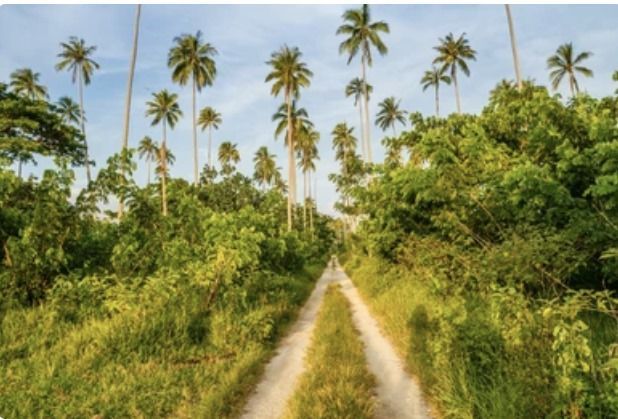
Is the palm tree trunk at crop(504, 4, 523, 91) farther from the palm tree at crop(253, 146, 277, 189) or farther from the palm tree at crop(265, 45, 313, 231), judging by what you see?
the palm tree at crop(253, 146, 277, 189)

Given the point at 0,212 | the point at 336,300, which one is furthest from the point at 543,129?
the point at 0,212

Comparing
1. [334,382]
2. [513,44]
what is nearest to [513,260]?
[334,382]

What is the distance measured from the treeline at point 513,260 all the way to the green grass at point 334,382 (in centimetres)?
99

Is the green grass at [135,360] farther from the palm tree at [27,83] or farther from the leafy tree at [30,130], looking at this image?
the palm tree at [27,83]

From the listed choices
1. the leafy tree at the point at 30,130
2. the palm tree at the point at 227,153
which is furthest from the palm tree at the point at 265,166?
the leafy tree at the point at 30,130

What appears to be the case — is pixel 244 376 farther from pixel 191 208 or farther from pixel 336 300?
pixel 336 300

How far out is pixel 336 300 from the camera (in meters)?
15.4

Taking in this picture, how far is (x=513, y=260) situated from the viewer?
7375 mm

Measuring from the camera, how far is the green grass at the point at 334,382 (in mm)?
5023

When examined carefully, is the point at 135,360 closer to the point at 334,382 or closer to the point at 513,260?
the point at 334,382

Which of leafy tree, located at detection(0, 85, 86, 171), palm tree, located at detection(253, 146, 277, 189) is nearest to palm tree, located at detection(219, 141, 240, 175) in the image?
palm tree, located at detection(253, 146, 277, 189)

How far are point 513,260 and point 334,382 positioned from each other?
4.04 metres

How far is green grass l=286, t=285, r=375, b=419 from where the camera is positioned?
5023 millimetres

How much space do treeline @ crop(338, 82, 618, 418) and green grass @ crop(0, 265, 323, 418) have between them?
10.5ft
